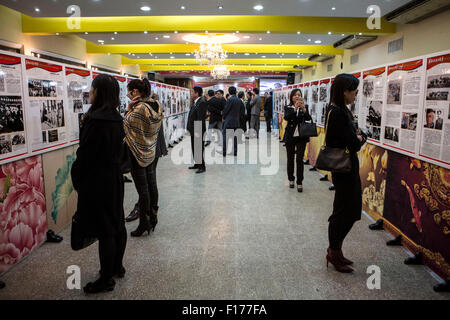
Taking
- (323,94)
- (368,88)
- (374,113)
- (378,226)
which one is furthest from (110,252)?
(323,94)

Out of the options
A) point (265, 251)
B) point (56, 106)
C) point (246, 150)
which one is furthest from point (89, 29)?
point (265, 251)

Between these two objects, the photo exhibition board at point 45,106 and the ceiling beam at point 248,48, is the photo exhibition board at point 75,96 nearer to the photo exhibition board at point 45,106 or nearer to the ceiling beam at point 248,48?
the photo exhibition board at point 45,106

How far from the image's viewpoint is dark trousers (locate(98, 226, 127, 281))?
2.23m

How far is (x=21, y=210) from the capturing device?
2.72 metres

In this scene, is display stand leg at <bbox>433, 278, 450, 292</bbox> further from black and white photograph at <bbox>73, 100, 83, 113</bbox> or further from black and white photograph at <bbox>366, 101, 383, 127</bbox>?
black and white photograph at <bbox>73, 100, 83, 113</bbox>

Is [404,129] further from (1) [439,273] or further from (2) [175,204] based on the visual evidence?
(2) [175,204]

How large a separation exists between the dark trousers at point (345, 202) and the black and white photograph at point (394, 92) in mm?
1283

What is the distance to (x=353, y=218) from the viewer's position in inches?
99.0

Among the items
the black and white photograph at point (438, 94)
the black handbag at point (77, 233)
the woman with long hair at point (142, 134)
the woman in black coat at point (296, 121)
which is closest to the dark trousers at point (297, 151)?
the woman in black coat at point (296, 121)

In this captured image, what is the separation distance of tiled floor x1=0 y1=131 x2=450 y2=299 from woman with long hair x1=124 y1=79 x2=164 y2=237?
0.38m

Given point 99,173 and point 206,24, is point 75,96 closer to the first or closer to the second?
point 99,173

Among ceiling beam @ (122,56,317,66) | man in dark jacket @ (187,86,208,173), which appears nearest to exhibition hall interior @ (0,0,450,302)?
man in dark jacket @ (187,86,208,173)
